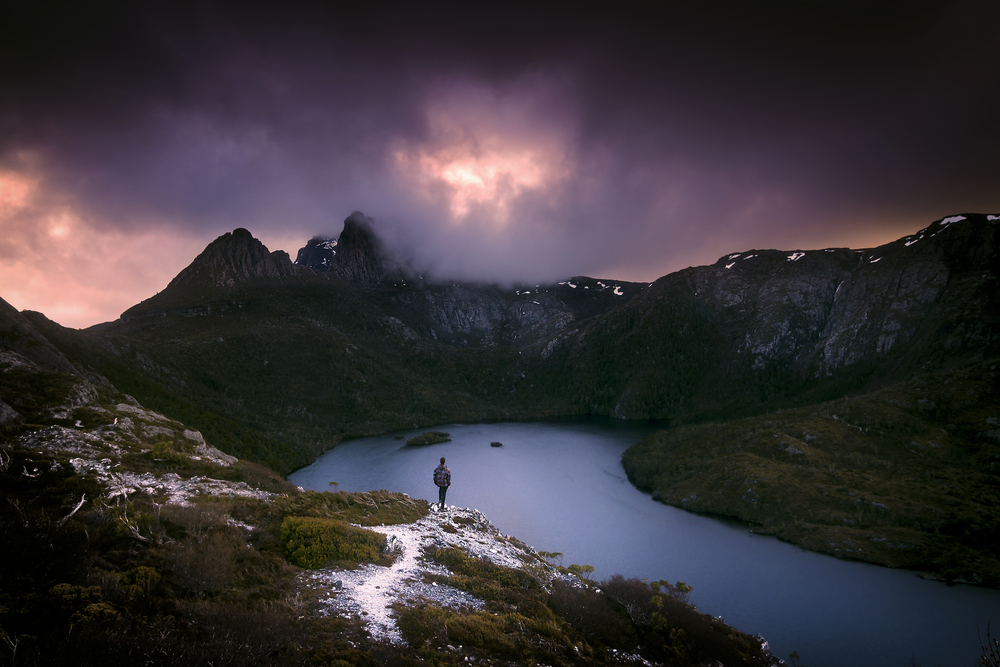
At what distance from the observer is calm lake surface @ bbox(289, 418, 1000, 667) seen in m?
40.5

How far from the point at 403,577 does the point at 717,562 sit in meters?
55.7

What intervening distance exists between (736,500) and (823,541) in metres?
14.9

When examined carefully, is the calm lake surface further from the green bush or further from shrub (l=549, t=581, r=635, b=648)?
the green bush

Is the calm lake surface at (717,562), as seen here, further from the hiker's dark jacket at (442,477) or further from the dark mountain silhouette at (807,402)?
the hiker's dark jacket at (442,477)

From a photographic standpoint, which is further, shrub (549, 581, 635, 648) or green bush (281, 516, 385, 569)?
shrub (549, 581, 635, 648)

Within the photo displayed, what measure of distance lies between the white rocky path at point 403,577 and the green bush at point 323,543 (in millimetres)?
692

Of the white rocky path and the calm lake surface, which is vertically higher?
the white rocky path

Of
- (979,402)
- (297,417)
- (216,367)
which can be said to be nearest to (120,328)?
(216,367)

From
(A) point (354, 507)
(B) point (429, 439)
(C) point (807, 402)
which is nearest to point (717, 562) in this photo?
(A) point (354, 507)

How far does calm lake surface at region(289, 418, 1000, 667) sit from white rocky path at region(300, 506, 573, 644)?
32.3 metres

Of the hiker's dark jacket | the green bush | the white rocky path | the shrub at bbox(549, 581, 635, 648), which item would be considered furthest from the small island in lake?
the green bush

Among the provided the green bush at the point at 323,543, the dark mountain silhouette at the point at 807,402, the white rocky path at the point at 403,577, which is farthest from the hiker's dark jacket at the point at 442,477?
the dark mountain silhouette at the point at 807,402

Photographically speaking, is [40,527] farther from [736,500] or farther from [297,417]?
[297,417]

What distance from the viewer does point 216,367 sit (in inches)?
5787
